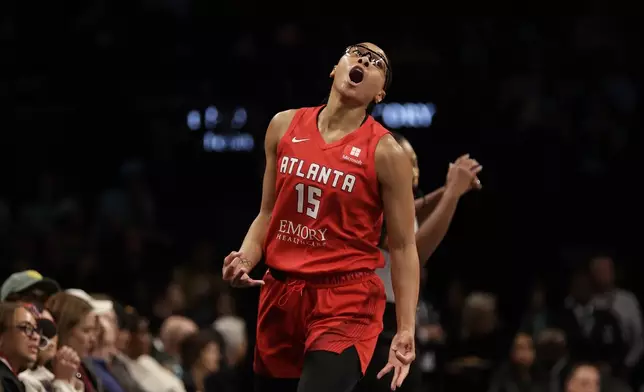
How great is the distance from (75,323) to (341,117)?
182cm

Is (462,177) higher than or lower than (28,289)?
higher

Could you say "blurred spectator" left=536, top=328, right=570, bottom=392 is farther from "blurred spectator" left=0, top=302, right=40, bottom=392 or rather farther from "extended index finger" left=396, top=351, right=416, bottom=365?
"extended index finger" left=396, top=351, right=416, bottom=365

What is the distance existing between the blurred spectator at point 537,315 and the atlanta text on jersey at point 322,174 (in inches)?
243

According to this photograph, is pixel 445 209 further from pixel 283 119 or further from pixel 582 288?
pixel 582 288

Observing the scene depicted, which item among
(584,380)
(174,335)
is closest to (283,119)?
(174,335)

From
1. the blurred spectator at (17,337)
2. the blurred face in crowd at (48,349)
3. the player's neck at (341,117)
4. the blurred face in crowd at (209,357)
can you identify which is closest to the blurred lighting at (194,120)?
the blurred face in crowd at (209,357)

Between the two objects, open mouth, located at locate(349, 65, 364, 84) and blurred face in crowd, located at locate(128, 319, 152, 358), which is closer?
open mouth, located at locate(349, 65, 364, 84)

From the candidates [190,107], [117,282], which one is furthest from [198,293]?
[190,107]

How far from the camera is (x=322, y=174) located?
4809 millimetres

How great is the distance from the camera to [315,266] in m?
4.82

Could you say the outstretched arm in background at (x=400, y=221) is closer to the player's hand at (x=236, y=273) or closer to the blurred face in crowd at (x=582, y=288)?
the player's hand at (x=236, y=273)

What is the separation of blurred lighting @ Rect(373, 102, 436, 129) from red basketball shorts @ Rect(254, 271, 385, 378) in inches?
260

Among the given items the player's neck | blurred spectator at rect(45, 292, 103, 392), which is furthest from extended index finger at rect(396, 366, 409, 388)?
blurred spectator at rect(45, 292, 103, 392)

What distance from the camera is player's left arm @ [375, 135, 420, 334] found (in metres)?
4.80
